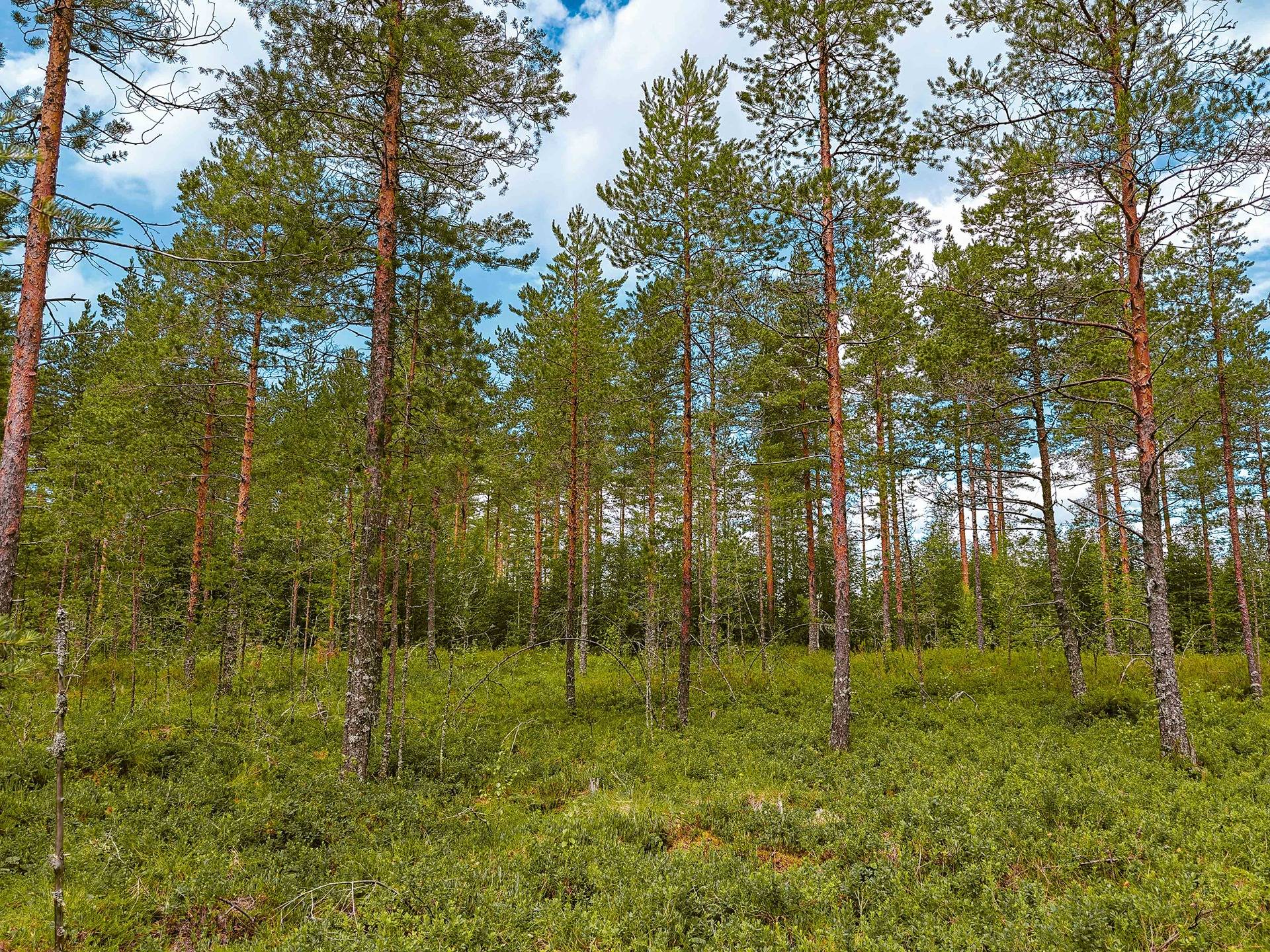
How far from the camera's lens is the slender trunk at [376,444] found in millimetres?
8367

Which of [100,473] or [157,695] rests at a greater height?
[100,473]

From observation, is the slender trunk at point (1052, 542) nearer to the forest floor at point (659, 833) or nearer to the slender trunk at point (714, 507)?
the forest floor at point (659, 833)

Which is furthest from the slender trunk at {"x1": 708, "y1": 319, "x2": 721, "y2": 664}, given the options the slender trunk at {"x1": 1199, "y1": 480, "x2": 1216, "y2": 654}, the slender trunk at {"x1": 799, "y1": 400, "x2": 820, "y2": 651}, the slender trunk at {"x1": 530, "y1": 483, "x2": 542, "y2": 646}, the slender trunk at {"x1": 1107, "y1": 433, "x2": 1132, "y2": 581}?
the slender trunk at {"x1": 1199, "y1": 480, "x2": 1216, "y2": 654}

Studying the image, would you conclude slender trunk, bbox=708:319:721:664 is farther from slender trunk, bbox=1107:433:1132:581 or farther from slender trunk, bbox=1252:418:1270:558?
slender trunk, bbox=1252:418:1270:558

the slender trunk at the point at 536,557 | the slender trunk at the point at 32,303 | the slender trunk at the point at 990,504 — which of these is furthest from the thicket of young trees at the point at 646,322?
the slender trunk at the point at 536,557

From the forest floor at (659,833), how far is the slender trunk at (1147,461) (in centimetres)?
72

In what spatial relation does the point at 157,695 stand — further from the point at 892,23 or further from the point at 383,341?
the point at 892,23

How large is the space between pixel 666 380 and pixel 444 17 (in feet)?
31.7

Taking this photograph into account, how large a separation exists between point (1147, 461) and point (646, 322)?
→ 33.0ft

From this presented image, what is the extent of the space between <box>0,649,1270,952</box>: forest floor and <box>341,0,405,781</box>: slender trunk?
84 centimetres

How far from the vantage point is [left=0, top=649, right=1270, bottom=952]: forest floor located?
4.43 metres

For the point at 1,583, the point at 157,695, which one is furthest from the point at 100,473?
the point at 1,583

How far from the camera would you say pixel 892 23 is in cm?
1003

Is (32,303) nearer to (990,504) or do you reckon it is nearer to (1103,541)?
(990,504)
